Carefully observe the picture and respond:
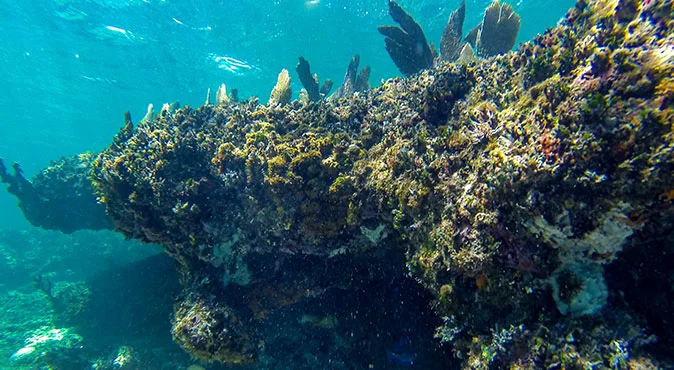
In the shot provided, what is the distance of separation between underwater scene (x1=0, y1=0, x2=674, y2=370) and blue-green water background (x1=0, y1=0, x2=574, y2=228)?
1245 centimetres

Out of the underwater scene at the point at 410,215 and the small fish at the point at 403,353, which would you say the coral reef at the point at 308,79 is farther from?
the small fish at the point at 403,353

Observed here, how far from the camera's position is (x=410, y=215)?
3.34 meters

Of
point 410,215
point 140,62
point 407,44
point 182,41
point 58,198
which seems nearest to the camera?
point 410,215

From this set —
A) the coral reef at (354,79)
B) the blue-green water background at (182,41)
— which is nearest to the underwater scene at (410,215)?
the coral reef at (354,79)

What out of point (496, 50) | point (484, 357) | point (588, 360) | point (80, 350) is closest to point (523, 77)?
point (588, 360)

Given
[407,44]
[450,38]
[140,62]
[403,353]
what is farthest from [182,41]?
[403,353]

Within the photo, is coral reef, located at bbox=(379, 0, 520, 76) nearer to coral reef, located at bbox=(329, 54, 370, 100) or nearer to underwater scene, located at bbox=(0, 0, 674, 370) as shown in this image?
underwater scene, located at bbox=(0, 0, 674, 370)

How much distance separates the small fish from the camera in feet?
15.3

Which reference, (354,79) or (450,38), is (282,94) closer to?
(354,79)

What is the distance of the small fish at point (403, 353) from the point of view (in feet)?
15.3

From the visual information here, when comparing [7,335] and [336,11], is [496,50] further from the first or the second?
[7,335]

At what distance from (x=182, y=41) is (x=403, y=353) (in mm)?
24684

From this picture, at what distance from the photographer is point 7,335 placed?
12383 mm

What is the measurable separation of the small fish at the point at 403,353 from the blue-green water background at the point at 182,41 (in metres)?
18.7
